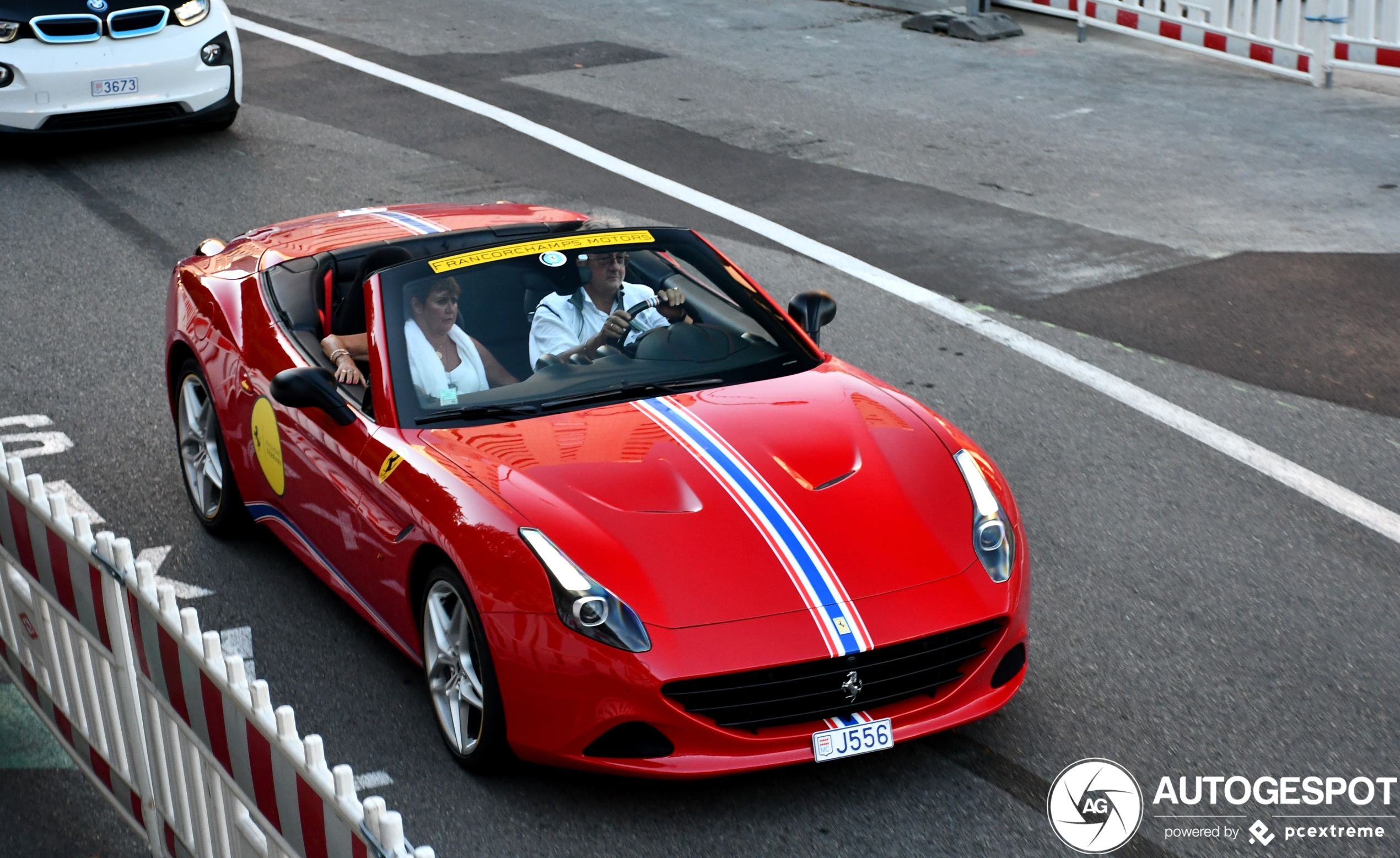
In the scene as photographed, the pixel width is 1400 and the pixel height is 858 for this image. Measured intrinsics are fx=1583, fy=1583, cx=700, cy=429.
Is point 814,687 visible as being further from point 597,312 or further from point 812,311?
point 812,311

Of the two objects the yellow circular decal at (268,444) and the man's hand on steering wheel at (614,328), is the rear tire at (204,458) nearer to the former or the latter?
the yellow circular decal at (268,444)

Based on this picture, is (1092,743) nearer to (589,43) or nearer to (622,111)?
(622,111)

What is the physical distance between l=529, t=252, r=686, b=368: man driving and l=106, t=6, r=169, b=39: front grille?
8.27 meters

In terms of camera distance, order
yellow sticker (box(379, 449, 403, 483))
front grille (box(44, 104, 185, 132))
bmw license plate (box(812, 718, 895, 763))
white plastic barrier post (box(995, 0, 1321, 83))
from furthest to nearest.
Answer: white plastic barrier post (box(995, 0, 1321, 83)) < front grille (box(44, 104, 185, 132)) < yellow sticker (box(379, 449, 403, 483)) < bmw license plate (box(812, 718, 895, 763))

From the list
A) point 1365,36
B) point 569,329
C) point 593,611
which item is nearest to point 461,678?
point 593,611

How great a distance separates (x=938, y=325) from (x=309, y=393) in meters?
4.72

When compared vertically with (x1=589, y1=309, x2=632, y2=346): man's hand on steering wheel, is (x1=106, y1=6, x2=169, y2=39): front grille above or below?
above

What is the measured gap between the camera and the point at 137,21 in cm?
1277

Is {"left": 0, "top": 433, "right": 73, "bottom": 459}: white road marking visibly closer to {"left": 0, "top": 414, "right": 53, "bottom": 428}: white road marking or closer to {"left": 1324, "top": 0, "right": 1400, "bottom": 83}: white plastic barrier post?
{"left": 0, "top": 414, "right": 53, "bottom": 428}: white road marking

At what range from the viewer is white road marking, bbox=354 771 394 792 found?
15.6 feet

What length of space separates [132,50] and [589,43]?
644cm

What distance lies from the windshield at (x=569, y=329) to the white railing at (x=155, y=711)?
1.35m

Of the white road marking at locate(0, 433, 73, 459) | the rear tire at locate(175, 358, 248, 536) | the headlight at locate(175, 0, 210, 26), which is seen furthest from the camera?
the headlight at locate(175, 0, 210, 26)

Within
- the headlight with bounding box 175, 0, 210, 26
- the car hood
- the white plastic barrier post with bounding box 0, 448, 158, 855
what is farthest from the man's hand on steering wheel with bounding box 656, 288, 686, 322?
the headlight with bounding box 175, 0, 210, 26
